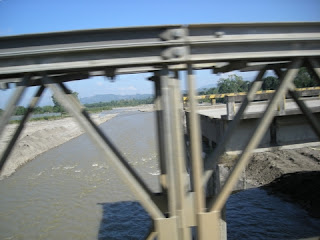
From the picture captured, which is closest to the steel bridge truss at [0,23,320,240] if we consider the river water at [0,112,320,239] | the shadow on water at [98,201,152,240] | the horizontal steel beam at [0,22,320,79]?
the horizontal steel beam at [0,22,320,79]

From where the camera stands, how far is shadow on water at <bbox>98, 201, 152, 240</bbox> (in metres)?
7.84

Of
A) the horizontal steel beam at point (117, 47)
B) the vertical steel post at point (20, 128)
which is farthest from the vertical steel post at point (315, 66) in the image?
the vertical steel post at point (20, 128)

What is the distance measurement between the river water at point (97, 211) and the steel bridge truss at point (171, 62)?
5695 mm

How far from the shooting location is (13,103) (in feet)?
7.68

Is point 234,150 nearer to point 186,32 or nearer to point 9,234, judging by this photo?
point 186,32

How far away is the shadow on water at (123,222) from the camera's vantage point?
7836 mm

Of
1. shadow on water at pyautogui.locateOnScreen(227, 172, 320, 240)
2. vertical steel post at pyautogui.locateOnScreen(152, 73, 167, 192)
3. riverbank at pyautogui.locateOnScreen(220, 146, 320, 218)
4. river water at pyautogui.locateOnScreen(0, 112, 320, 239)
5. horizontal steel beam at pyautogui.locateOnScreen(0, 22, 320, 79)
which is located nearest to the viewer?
horizontal steel beam at pyautogui.locateOnScreen(0, 22, 320, 79)

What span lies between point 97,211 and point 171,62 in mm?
8760

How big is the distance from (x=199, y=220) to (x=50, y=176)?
14.5m

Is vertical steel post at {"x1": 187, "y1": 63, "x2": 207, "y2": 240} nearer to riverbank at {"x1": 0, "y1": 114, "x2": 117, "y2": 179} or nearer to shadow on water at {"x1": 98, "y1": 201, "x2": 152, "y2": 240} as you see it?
shadow on water at {"x1": 98, "y1": 201, "x2": 152, "y2": 240}

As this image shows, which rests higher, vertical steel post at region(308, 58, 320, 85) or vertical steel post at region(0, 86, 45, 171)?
vertical steel post at region(308, 58, 320, 85)

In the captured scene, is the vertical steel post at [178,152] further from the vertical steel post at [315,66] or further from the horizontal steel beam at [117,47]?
the vertical steel post at [315,66]

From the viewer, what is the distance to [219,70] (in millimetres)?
3229

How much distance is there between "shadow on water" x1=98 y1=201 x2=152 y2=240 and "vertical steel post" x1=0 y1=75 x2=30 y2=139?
567 cm
